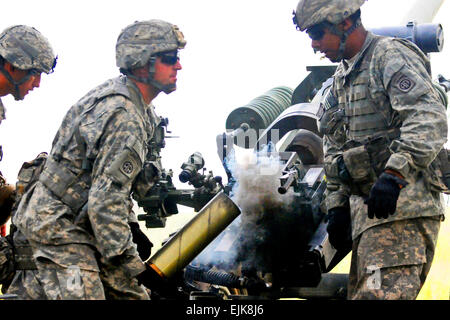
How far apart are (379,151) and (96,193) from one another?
196cm

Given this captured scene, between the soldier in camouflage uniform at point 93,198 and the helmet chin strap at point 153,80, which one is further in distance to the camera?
the helmet chin strap at point 153,80

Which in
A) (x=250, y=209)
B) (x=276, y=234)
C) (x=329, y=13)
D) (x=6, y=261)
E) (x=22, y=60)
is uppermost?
(x=329, y=13)

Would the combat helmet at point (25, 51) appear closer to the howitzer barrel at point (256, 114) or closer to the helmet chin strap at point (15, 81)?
the helmet chin strap at point (15, 81)

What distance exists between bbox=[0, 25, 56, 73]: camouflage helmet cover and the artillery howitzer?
1647 millimetres

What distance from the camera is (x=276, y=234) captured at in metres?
8.07

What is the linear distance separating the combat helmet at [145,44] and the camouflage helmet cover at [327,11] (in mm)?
906

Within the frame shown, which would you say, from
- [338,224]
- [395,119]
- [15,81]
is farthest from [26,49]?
[395,119]

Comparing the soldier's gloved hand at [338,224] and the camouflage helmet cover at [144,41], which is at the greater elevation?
the camouflage helmet cover at [144,41]

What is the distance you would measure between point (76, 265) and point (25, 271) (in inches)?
21.0

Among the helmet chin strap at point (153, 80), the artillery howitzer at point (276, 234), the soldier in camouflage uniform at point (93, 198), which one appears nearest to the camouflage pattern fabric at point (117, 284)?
the soldier in camouflage uniform at point (93, 198)

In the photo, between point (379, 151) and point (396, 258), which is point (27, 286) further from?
point (379, 151)

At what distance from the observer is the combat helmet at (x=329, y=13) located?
6305mm
